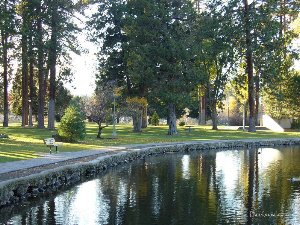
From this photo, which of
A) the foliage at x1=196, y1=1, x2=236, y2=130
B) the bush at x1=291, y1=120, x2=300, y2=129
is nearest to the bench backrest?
the foliage at x1=196, y1=1, x2=236, y2=130

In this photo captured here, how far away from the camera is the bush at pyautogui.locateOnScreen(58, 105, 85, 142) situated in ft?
89.0

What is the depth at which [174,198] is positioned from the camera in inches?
526

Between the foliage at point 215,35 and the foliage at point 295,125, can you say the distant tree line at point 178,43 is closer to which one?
the foliage at point 215,35

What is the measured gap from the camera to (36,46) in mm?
34938

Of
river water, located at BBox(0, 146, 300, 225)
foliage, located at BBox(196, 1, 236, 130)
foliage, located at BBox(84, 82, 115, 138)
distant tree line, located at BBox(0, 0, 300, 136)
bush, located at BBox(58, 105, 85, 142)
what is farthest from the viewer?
foliage, located at BBox(196, 1, 236, 130)

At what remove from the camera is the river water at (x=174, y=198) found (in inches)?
431

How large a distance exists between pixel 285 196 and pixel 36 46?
90.0ft

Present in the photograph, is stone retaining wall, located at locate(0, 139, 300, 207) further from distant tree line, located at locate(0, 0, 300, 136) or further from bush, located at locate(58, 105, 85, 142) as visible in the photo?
distant tree line, located at locate(0, 0, 300, 136)

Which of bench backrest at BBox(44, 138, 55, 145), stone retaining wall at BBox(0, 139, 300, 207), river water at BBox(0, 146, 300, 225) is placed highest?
bench backrest at BBox(44, 138, 55, 145)

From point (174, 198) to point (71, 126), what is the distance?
15218mm

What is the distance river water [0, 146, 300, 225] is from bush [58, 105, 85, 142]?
24.5ft

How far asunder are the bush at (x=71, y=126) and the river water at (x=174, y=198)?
24.5 feet

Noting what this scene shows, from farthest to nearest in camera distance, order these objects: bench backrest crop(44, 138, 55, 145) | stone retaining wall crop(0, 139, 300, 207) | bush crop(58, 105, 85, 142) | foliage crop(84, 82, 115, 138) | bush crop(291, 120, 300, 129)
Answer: bush crop(291, 120, 300, 129), foliage crop(84, 82, 115, 138), bush crop(58, 105, 85, 142), bench backrest crop(44, 138, 55, 145), stone retaining wall crop(0, 139, 300, 207)

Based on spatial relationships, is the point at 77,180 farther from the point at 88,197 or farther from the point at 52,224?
the point at 52,224
